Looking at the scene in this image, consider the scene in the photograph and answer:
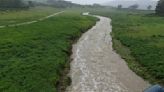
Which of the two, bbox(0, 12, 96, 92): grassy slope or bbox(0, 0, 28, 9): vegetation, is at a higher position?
bbox(0, 12, 96, 92): grassy slope

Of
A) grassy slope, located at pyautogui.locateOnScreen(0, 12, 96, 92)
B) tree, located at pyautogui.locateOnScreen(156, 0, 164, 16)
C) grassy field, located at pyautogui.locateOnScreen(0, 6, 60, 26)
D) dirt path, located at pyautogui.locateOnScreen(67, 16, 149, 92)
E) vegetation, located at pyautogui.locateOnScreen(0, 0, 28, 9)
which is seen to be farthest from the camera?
vegetation, located at pyautogui.locateOnScreen(0, 0, 28, 9)

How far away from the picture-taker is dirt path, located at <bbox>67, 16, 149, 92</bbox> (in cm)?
2524

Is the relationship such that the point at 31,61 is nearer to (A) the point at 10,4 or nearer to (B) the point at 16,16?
(B) the point at 16,16

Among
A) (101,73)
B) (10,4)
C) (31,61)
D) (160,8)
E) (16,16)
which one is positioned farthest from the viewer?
(10,4)

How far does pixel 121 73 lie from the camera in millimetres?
29656

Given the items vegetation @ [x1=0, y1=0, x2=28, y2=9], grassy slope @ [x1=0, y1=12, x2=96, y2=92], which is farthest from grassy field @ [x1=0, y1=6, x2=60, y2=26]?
grassy slope @ [x1=0, y1=12, x2=96, y2=92]

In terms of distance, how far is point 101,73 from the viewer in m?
29.1

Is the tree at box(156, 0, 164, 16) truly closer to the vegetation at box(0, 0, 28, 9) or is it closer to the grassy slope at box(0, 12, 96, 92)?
the vegetation at box(0, 0, 28, 9)

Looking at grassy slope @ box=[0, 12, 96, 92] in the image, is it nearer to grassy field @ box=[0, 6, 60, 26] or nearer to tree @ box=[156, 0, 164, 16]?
grassy field @ box=[0, 6, 60, 26]

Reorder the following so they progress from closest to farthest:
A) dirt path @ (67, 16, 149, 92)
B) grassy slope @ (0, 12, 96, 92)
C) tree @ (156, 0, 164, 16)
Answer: grassy slope @ (0, 12, 96, 92)
dirt path @ (67, 16, 149, 92)
tree @ (156, 0, 164, 16)

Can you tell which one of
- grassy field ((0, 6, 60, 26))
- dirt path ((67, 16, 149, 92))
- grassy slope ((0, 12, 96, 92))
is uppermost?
grassy slope ((0, 12, 96, 92))

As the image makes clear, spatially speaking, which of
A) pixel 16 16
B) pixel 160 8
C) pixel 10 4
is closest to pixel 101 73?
pixel 16 16

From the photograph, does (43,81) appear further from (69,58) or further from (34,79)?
(69,58)

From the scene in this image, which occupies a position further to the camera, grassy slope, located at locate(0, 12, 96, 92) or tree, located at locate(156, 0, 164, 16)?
tree, located at locate(156, 0, 164, 16)
